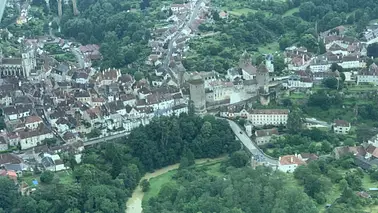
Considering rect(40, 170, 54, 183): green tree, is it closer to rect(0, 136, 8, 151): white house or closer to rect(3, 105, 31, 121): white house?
rect(0, 136, 8, 151): white house

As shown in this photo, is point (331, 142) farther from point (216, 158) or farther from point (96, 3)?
point (96, 3)

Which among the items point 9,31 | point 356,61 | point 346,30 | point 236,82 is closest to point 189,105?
point 236,82

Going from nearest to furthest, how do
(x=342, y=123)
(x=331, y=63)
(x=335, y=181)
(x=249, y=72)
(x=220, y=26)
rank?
1. (x=335, y=181)
2. (x=342, y=123)
3. (x=249, y=72)
4. (x=331, y=63)
5. (x=220, y=26)

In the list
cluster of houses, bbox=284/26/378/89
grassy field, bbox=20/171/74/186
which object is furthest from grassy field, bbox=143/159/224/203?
cluster of houses, bbox=284/26/378/89

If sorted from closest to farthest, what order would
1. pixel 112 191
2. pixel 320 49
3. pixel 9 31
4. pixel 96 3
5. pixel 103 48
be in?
pixel 112 191
pixel 320 49
pixel 103 48
pixel 9 31
pixel 96 3

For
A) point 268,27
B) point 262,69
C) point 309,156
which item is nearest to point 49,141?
point 262,69

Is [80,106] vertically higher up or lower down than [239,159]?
higher up

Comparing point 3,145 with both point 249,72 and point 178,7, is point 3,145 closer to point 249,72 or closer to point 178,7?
point 249,72
